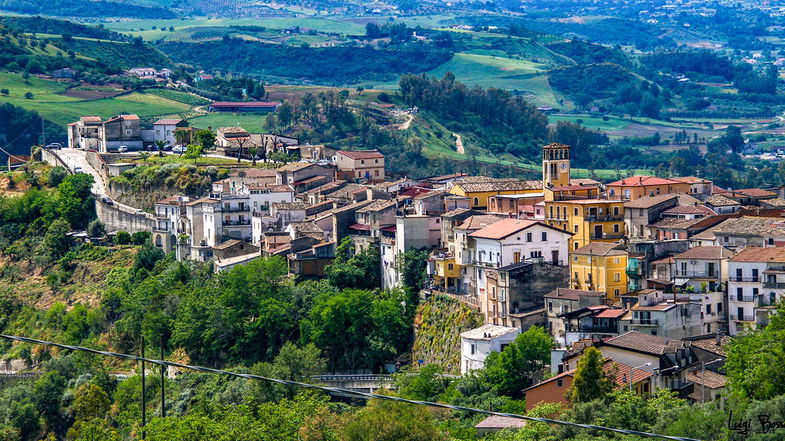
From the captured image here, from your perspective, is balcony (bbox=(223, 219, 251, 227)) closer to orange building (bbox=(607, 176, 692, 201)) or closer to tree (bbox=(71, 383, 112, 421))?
tree (bbox=(71, 383, 112, 421))

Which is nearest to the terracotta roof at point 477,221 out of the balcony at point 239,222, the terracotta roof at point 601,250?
the terracotta roof at point 601,250

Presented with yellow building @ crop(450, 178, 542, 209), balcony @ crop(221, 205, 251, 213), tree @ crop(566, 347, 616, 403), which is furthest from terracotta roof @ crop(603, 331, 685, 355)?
balcony @ crop(221, 205, 251, 213)

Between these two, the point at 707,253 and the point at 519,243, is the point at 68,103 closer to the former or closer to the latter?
the point at 519,243

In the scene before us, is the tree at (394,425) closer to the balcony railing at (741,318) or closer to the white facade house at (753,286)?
the balcony railing at (741,318)

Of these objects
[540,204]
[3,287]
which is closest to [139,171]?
[3,287]

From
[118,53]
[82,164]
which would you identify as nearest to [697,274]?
[82,164]

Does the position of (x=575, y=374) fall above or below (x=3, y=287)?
above

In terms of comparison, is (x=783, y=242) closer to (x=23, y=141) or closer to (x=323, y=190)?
(x=323, y=190)
